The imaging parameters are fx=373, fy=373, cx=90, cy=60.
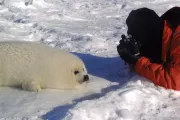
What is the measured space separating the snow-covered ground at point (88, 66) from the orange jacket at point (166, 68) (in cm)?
7

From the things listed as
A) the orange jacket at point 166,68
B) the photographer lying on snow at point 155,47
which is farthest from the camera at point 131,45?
the orange jacket at point 166,68

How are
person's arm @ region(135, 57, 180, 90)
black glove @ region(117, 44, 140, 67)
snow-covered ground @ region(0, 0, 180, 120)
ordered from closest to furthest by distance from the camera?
snow-covered ground @ region(0, 0, 180, 120)
person's arm @ region(135, 57, 180, 90)
black glove @ region(117, 44, 140, 67)

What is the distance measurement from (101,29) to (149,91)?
3.31m

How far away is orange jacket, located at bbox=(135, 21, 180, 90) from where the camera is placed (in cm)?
328

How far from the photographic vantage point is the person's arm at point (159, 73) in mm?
3269

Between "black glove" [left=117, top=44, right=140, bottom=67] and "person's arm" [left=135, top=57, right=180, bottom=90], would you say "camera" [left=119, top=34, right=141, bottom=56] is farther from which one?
"person's arm" [left=135, top=57, right=180, bottom=90]

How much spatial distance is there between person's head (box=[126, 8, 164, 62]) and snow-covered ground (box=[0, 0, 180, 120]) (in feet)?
0.99

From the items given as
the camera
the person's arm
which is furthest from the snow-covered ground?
the camera

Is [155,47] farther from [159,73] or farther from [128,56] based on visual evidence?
[159,73]

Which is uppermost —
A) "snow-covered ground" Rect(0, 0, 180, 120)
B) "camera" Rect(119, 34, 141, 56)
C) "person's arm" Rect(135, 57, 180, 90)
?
"camera" Rect(119, 34, 141, 56)

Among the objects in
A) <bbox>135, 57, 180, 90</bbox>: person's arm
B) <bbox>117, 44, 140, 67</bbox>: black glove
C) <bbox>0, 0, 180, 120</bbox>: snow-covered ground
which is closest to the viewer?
<bbox>0, 0, 180, 120</bbox>: snow-covered ground

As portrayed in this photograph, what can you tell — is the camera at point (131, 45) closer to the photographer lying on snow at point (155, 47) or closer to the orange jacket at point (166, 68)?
the photographer lying on snow at point (155, 47)

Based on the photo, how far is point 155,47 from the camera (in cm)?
366

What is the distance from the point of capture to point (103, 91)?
3.50m
